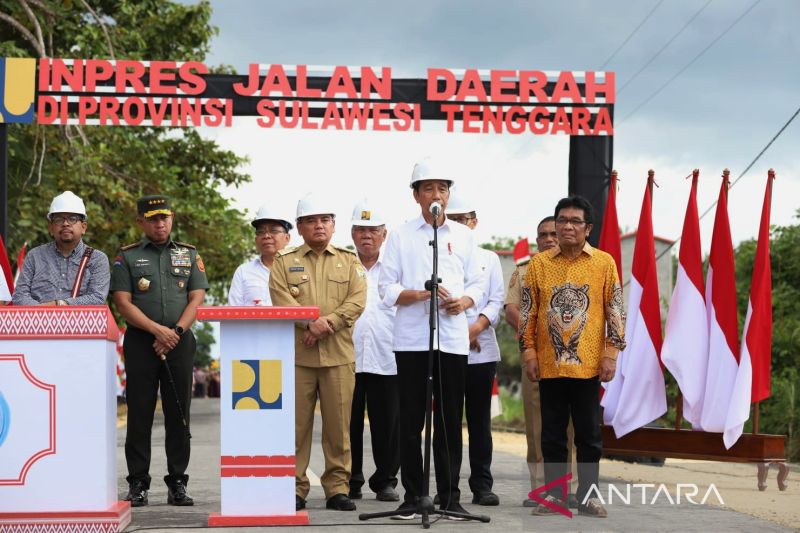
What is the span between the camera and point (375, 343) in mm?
9141

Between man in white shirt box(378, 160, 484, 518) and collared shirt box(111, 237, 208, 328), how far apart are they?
163 cm

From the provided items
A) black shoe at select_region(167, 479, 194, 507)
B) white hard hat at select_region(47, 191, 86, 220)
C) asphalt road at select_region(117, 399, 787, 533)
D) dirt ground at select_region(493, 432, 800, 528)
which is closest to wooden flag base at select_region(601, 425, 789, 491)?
dirt ground at select_region(493, 432, 800, 528)

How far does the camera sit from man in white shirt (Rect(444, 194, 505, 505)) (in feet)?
27.3

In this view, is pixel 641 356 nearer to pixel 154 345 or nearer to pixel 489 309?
pixel 489 309

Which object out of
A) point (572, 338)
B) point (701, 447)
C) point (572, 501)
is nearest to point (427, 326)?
point (572, 338)

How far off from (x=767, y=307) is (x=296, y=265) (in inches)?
164

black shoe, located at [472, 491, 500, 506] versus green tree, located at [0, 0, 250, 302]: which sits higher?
green tree, located at [0, 0, 250, 302]

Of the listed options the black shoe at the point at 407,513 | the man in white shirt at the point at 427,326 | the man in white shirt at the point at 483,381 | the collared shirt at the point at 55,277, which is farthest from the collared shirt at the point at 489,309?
the collared shirt at the point at 55,277

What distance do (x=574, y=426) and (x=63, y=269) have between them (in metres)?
3.70

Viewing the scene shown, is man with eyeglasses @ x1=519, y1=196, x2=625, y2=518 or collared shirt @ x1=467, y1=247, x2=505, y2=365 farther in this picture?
collared shirt @ x1=467, y1=247, x2=505, y2=365

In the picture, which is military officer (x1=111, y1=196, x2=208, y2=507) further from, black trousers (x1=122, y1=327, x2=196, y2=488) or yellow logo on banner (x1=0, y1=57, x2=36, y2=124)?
yellow logo on banner (x1=0, y1=57, x2=36, y2=124)

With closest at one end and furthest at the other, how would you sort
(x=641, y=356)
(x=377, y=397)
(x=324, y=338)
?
(x=324, y=338) → (x=377, y=397) → (x=641, y=356)

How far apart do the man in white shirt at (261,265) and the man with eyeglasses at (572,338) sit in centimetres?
254

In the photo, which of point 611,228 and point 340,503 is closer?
point 340,503
